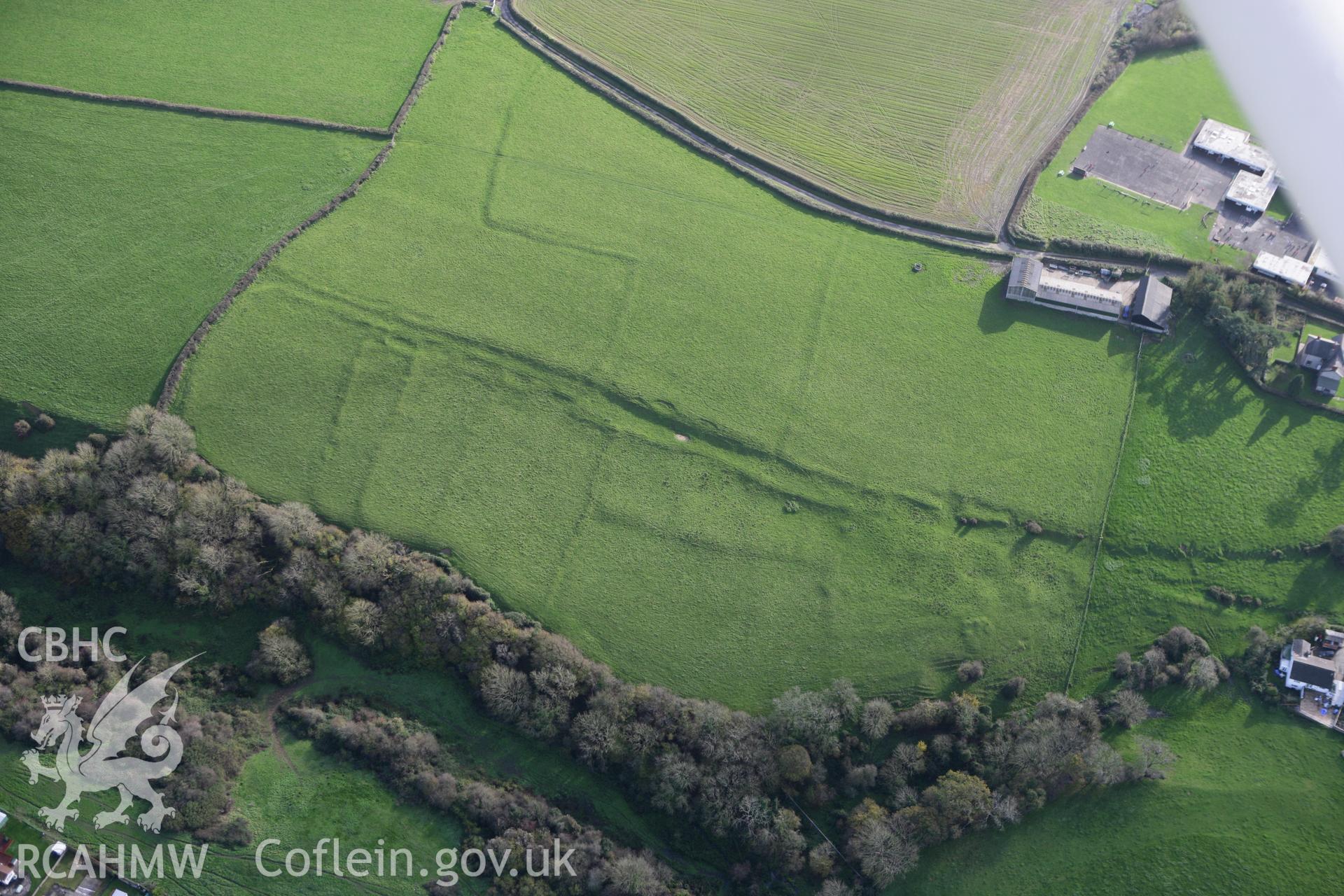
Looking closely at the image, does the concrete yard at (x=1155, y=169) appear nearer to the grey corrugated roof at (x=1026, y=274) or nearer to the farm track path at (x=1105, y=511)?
the grey corrugated roof at (x=1026, y=274)

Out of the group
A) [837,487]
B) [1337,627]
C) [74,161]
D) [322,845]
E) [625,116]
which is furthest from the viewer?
[625,116]

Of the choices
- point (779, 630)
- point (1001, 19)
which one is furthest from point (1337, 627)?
point (1001, 19)

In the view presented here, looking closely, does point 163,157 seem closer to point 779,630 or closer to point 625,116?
point 625,116

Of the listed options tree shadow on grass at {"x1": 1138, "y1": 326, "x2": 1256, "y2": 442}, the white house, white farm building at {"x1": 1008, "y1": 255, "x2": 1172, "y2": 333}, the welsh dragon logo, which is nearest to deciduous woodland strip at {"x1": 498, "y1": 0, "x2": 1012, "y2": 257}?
white farm building at {"x1": 1008, "y1": 255, "x2": 1172, "y2": 333}

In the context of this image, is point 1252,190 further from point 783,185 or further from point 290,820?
point 290,820

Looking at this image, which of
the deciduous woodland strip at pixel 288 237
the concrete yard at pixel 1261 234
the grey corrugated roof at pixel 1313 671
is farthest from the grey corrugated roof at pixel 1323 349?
the deciduous woodland strip at pixel 288 237

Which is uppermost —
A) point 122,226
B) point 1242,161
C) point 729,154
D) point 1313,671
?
point 1242,161

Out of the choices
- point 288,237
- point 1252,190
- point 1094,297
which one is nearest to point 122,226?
point 288,237

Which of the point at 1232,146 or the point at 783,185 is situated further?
the point at 1232,146
